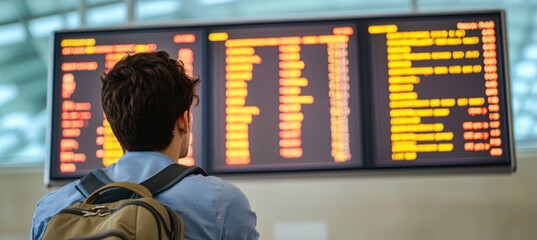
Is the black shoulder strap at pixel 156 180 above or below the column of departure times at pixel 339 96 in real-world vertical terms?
below

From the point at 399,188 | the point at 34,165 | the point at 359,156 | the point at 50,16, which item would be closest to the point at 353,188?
the point at 399,188

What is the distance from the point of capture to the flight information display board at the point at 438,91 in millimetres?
2576

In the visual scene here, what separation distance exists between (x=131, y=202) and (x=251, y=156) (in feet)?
5.45

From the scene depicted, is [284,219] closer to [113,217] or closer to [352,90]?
[352,90]

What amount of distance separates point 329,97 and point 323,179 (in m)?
0.47

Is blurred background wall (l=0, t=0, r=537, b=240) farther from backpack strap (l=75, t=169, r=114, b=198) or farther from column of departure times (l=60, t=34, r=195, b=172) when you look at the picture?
backpack strap (l=75, t=169, r=114, b=198)

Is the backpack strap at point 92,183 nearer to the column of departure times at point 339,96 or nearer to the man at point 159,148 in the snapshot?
the man at point 159,148

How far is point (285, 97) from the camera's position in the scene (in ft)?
8.71

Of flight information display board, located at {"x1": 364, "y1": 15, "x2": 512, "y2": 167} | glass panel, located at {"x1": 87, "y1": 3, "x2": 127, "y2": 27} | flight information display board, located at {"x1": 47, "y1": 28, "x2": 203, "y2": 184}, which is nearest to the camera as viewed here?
flight information display board, located at {"x1": 364, "y1": 15, "x2": 512, "y2": 167}

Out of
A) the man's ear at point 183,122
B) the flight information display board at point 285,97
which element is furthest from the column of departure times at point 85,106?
the man's ear at point 183,122

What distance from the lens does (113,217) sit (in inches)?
37.2

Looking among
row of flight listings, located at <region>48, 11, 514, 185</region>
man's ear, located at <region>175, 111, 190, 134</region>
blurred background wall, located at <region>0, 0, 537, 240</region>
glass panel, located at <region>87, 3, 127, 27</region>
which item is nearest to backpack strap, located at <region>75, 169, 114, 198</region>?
man's ear, located at <region>175, 111, 190, 134</region>

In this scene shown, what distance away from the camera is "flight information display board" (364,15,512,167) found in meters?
2.58

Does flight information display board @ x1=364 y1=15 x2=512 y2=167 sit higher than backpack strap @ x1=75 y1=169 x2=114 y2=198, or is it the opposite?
flight information display board @ x1=364 y1=15 x2=512 y2=167
